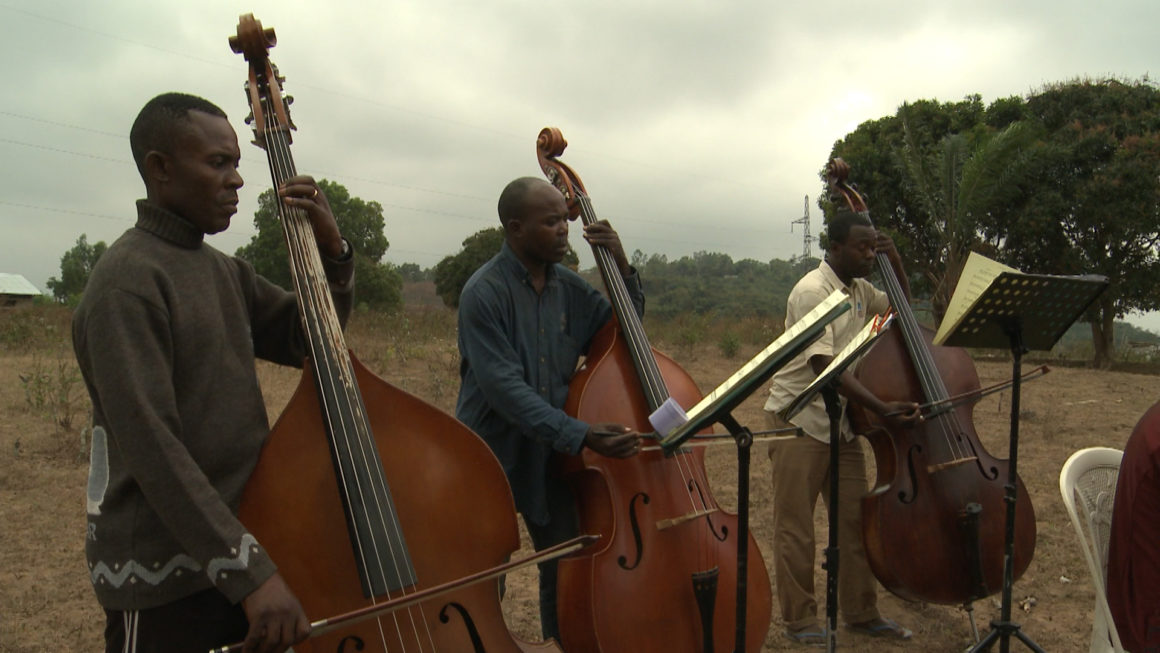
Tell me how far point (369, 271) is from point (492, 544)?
24.9 metres

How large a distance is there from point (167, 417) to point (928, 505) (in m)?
3.12

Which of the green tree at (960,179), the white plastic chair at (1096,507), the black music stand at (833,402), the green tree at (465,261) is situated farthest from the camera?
the green tree at (465,261)

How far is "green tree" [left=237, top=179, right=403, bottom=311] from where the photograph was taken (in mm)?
24438

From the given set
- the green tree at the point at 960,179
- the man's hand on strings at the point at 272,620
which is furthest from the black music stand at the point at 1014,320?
the green tree at the point at 960,179

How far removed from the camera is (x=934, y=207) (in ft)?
38.1

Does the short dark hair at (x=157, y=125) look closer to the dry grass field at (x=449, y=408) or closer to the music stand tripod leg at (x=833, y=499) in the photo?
the music stand tripod leg at (x=833, y=499)

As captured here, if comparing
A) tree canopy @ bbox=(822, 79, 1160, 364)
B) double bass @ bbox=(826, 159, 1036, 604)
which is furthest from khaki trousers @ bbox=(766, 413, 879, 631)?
tree canopy @ bbox=(822, 79, 1160, 364)

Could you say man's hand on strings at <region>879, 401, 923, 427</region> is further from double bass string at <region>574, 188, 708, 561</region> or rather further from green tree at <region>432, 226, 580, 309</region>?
green tree at <region>432, 226, 580, 309</region>

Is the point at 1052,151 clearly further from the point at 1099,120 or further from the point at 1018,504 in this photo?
the point at 1018,504

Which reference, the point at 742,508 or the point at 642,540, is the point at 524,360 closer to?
the point at 642,540

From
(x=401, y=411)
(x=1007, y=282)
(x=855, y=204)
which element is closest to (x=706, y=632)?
(x=401, y=411)

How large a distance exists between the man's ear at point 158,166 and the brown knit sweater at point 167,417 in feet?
0.22

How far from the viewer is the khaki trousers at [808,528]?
3977 millimetres

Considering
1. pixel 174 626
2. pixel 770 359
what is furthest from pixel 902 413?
pixel 174 626
